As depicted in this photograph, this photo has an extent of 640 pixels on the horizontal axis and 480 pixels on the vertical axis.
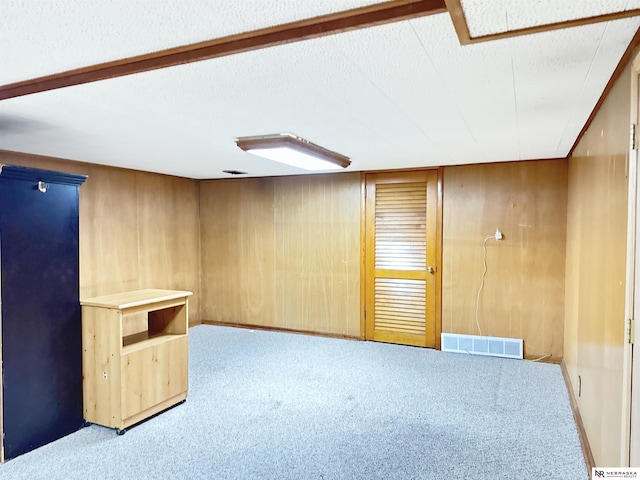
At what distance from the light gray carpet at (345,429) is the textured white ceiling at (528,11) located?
2196 millimetres

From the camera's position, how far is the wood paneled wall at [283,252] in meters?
5.13

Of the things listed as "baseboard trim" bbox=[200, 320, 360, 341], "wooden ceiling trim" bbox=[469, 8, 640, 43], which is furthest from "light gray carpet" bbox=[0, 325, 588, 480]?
"wooden ceiling trim" bbox=[469, 8, 640, 43]

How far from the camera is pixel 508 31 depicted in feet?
4.47

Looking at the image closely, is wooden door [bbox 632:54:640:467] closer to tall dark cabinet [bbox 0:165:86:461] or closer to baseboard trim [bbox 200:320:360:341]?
tall dark cabinet [bbox 0:165:86:461]

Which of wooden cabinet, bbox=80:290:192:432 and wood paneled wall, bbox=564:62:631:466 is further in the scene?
wooden cabinet, bbox=80:290:192:432

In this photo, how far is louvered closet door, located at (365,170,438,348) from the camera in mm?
4688

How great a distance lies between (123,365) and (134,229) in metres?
2.44

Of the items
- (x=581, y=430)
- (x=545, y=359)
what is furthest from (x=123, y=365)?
(x=545, y=359)

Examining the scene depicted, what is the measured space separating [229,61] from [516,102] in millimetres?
1479

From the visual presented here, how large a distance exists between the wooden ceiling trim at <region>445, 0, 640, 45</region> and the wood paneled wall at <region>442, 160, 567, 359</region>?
3.25 metres

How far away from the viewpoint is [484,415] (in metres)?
3.02

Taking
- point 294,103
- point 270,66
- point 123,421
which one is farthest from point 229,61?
point 123,421

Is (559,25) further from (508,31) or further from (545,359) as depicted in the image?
(545,359)

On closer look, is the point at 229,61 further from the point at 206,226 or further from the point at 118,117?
the point at 206,226
